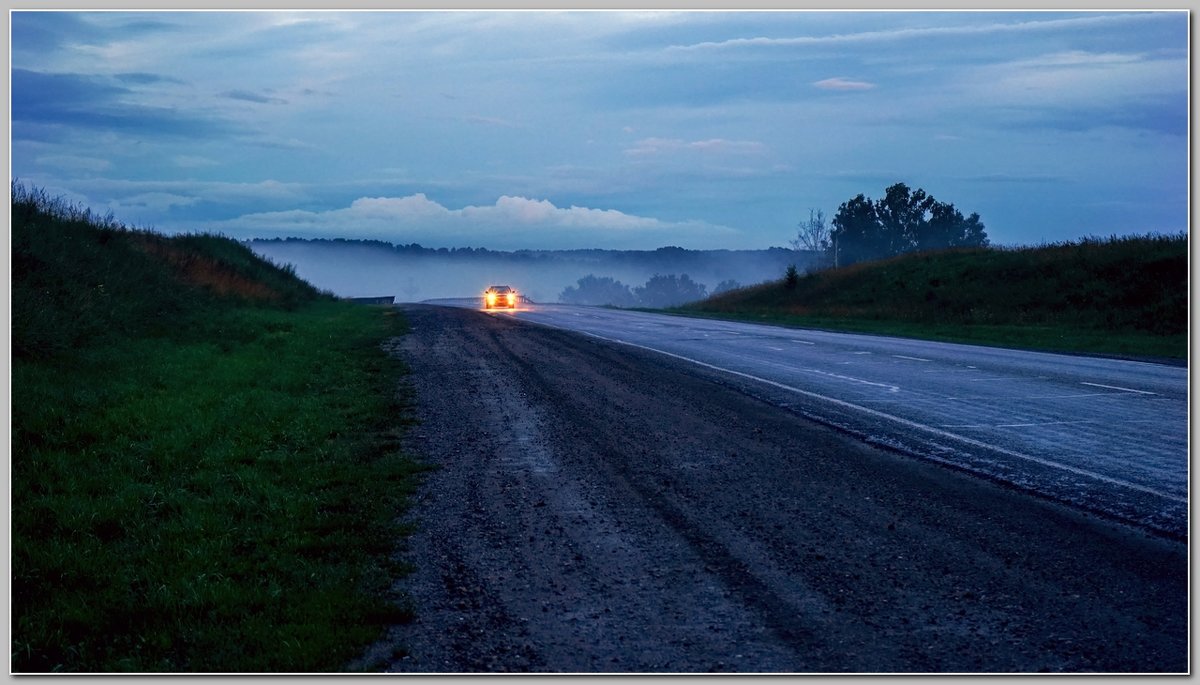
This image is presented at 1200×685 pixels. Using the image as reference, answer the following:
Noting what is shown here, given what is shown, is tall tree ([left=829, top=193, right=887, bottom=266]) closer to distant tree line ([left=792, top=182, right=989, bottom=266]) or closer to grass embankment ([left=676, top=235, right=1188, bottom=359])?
distant tree line ([left=792, top=182, right=989, bottom=266])

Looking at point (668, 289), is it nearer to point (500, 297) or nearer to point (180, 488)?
point (500, 297)

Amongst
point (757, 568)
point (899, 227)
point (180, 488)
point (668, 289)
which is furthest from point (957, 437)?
point (668, 289)

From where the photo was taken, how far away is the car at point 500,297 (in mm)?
56219

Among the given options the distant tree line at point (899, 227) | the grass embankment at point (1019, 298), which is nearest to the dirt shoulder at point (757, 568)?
the grass embankment at point (1019, 298)

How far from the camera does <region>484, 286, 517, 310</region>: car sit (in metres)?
56.2

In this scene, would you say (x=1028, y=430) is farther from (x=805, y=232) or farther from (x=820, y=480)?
(x=805, y=232)

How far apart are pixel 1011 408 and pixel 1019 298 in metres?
29.8

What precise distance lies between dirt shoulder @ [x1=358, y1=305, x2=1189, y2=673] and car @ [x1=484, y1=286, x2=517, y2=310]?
46390 millimetres

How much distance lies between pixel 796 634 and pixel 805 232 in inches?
4668

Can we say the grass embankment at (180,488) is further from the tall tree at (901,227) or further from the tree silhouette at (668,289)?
the tree silhouette at (668,289)

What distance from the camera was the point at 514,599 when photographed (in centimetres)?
525

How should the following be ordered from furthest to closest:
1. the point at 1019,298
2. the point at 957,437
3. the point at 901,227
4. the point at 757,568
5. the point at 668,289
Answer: the point at 668,289, the point at 901,227, the point at 1019,298, the point at 957,437, the point at 757,568

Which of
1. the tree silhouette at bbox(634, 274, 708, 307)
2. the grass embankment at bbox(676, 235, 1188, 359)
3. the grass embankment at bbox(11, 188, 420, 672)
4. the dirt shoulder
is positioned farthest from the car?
the tree silhouette at bbox(634, 274, 708, 307)

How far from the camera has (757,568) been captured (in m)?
5.68
